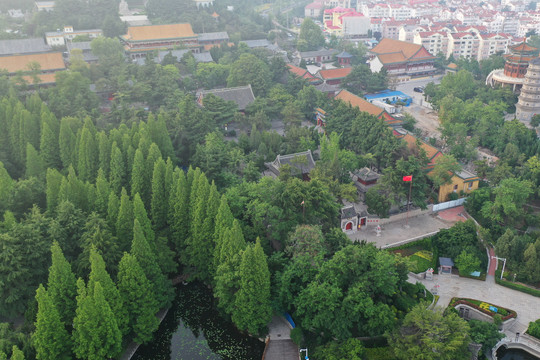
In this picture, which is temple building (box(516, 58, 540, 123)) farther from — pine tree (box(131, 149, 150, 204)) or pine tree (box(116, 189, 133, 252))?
pine tree (box(116, 189, 133, 252))

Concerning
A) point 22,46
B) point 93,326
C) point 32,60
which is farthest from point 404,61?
point 93,326

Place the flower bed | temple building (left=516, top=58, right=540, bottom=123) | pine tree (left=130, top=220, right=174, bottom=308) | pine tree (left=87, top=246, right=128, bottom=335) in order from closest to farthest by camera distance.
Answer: pine tree (left=87, top=246, right=128, bottom=335) → pine tree (left=130, top=220, right=174, bottom=308) → the flower bed → temple building (left=516, top=58, right=540, bottom=123)

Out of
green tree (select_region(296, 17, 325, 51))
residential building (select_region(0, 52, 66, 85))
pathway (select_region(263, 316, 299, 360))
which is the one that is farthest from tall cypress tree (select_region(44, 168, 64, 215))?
green tree (select_region(296, 17, 325, 51))

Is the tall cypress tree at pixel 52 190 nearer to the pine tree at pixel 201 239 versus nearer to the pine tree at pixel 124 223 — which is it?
the pine tree at pixel 124 223

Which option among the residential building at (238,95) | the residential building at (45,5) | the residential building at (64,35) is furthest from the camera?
the residential building at (45,5)

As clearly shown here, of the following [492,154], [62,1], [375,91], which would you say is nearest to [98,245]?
[492,154]

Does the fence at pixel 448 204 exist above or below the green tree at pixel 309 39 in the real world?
below

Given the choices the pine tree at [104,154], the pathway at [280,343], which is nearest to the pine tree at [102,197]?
the pine tree at [104,154]

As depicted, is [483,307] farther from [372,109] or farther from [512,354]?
[372,109]
